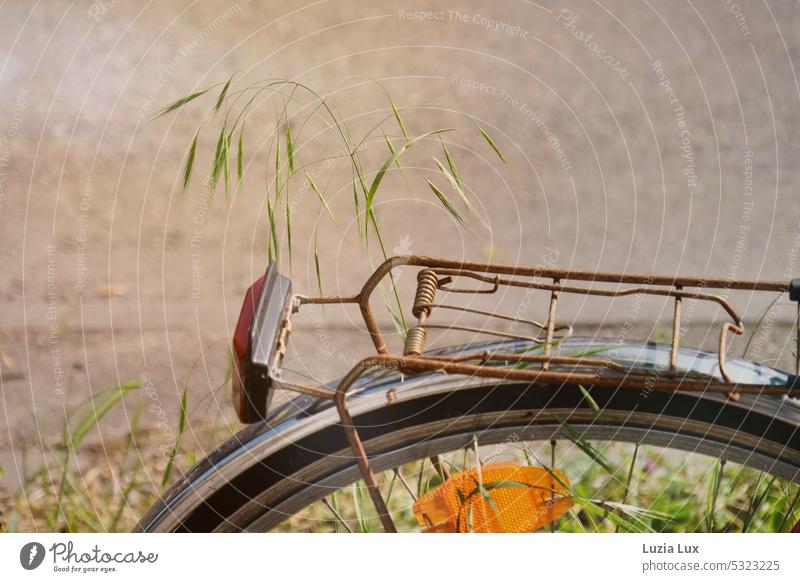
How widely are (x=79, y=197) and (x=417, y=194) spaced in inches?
20.2

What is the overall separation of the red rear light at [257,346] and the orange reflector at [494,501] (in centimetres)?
18

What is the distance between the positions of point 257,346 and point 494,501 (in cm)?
25

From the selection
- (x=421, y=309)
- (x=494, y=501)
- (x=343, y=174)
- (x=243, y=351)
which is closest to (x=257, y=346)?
(x=243, y=351)

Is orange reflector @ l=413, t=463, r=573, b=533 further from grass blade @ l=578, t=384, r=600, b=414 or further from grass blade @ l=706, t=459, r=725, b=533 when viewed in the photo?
grass blade @ l=706, t=459, r=725, b=533

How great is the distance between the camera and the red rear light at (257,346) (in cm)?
52

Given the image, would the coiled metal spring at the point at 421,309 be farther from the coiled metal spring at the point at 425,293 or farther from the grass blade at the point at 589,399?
the grass blade at the point at 589,399

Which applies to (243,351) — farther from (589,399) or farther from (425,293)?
(589,399)

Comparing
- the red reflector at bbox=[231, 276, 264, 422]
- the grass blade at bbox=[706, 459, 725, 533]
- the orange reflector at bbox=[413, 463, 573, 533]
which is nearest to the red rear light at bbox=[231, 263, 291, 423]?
the red reflector at bbox=[231, 276, 264, 422]

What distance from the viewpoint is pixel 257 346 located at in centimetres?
53

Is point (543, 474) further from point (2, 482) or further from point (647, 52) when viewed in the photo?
point (647, 52)

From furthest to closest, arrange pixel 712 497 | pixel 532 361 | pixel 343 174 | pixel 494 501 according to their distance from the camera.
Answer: pixel 343 174 < pixel 712 497 < pixel 494 501 < pixel 532 361
